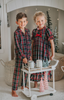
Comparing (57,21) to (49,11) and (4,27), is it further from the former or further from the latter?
(4,27)

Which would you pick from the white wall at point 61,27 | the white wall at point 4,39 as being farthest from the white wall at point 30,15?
the white wall at point 4,39

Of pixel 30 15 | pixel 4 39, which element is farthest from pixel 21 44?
pixel 30 15

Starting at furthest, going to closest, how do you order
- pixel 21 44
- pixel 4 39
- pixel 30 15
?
pixel 30 15, pixel 4 39, pixel 21 44

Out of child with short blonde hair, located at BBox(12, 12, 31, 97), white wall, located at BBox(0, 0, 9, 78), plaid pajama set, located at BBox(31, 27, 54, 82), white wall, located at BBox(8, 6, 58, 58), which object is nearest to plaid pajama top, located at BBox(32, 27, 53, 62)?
plaid pajama set, located at BBox(31, 27, 54, 82)

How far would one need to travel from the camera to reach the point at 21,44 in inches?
95.0

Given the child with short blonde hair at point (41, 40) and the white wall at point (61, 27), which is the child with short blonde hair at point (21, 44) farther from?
the white wall at point (61, 27)

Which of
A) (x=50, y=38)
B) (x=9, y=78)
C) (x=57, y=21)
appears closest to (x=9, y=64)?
(x=9, y=78)

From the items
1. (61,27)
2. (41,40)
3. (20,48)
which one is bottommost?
(20,48)

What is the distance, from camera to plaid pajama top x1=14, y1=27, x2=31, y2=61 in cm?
237

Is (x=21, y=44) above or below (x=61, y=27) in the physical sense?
below

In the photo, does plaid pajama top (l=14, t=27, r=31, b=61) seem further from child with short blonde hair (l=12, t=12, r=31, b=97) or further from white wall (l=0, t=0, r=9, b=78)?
white wall (l=0, t=0, r=9, b=78)

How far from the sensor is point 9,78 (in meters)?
3.02

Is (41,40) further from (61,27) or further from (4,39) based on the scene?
(61,27)

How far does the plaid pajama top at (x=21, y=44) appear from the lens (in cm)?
237
